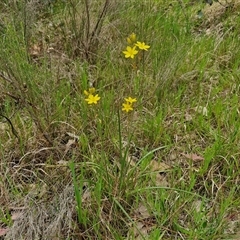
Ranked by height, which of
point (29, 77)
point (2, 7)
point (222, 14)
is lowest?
point (2, 7)

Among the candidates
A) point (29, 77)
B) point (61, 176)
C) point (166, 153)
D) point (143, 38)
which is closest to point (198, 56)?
point (143, 38)

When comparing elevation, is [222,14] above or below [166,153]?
above

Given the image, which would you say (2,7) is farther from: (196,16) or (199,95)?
(199,95)

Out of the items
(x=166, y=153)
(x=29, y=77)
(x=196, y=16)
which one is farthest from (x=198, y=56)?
(x=29, y=77)

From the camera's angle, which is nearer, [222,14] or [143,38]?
[143,38]

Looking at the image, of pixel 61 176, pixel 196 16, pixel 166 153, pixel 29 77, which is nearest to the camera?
pixel 61 176

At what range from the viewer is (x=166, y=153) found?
1.99 metres

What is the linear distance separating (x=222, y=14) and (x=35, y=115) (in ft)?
5.66

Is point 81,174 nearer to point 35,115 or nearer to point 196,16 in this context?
point 35,115

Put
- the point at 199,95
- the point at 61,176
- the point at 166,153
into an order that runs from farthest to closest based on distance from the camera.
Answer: the point at 199,95
the point at 166,153
the point at 61,176

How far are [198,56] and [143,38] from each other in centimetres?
36

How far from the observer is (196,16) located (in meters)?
3.12

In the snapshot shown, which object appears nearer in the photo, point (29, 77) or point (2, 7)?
point (29, 77)

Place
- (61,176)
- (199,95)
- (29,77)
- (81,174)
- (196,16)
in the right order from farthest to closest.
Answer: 1. (196,16)
2. (199,95)
3. (29,77)
4. (61,176)
5. (81,174)
